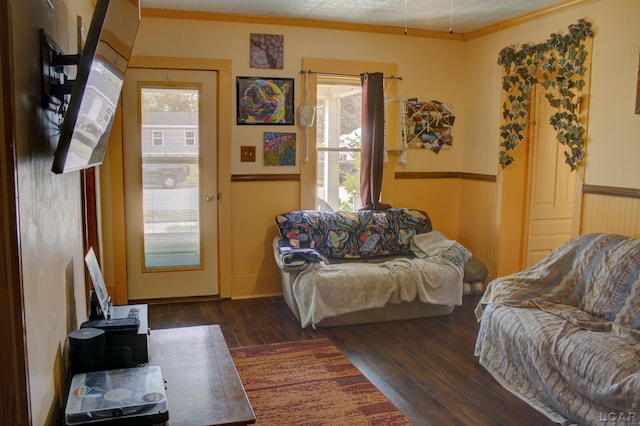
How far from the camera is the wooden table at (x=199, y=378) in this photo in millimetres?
1596

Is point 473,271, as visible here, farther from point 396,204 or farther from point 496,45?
point 496,45

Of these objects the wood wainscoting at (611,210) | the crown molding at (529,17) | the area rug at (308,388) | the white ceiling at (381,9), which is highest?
the white ceiling at (381,9)

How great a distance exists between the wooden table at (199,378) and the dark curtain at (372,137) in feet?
9.31

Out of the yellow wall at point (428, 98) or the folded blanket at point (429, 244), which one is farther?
the folded blanket at point (429, 244)

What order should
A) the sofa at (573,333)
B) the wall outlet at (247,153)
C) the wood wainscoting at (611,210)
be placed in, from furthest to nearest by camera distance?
the wall outlet at (247,153), the wood wainscoting at (611,210), the sofa at (573,333)

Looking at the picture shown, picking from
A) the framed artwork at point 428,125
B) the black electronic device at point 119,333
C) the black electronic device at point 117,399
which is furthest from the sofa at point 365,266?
the black electronic device at point 117,399

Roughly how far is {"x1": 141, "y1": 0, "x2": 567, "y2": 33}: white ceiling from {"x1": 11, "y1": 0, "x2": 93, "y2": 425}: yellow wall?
8.43 feet

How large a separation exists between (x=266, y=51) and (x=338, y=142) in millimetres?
1061

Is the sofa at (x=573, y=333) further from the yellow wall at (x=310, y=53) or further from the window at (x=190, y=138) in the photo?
the window at (x=190, y=138)

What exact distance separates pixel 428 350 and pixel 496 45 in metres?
2.88

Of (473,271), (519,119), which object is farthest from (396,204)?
(519,119)

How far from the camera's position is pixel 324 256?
461 centimetres

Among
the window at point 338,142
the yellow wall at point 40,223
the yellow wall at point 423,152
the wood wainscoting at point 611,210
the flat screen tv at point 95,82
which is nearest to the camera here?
the yellow wall at point 40,223

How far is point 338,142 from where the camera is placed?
16.9ft
